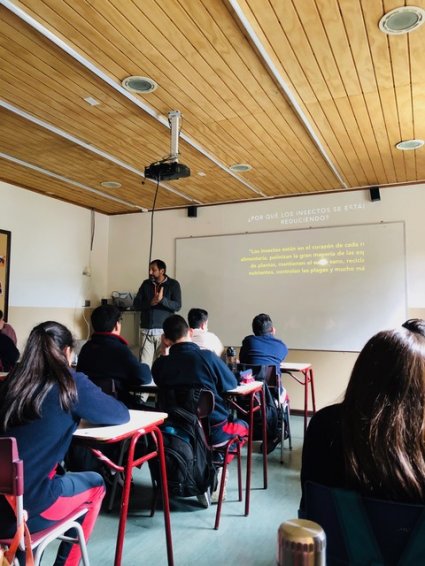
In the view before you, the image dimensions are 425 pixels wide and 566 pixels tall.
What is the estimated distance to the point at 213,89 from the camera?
116 inches

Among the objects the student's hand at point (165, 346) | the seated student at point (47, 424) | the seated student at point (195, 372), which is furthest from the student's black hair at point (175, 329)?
the seated student at point (47, 424)

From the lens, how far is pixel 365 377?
1108 mm

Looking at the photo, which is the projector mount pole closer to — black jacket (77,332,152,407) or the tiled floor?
black jacket (77,332,152,407)

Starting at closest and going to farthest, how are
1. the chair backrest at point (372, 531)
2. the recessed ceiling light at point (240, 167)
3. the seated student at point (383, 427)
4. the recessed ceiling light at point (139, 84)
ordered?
the chair backrest at point (372, 531) < the seated student at point (383, 427) < the recessed ceiling light at point (139, 84) < the recessed ceiling light at point (240, 167)

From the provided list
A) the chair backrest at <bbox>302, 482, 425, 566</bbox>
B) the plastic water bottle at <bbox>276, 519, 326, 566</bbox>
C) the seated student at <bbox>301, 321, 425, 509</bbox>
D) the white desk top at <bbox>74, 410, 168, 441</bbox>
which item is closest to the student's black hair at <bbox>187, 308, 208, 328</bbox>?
the white desk top at <bbox>74, 410, 168, 441</bbox>

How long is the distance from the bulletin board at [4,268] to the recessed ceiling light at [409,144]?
4154 mm

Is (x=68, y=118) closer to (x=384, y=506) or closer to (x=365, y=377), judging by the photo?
(x=365, y=377)

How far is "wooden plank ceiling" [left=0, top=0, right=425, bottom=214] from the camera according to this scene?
2.25m

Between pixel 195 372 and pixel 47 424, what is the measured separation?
111 centimetres

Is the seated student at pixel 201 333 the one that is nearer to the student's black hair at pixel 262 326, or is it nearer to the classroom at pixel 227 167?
the student's black hair at pixel 262 326

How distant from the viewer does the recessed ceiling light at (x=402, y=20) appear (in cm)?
217

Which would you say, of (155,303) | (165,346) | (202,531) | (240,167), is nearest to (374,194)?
(240,167)

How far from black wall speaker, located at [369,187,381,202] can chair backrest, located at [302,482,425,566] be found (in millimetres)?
4790

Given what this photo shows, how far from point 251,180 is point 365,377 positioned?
4147 mm
